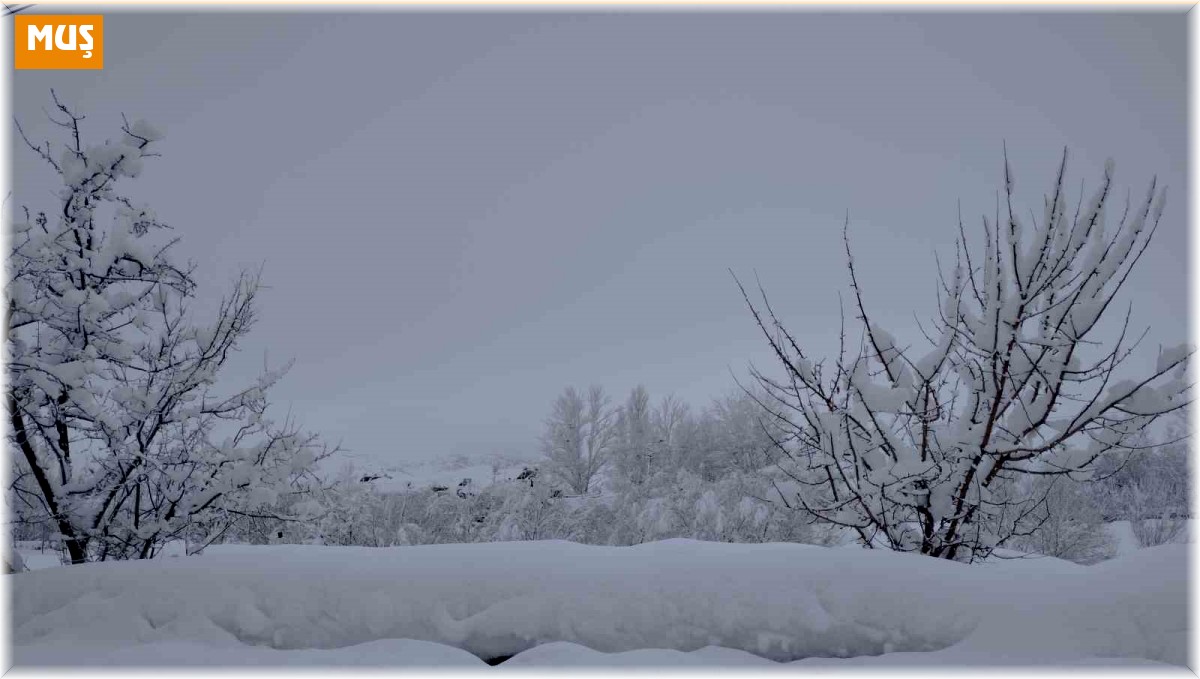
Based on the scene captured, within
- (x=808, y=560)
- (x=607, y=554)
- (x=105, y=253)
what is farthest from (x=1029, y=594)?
(x=105, y=253)

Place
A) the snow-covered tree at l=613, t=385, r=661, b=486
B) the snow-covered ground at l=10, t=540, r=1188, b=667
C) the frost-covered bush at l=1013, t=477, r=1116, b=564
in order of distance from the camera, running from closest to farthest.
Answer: the snow-covered ground at l=10, t=540, r=1188, b=667 → the frost-covered bush at l=1013, t=477, r=1116, b=564 → the snow-covered tree at l=613, t=385, r=661, b=486

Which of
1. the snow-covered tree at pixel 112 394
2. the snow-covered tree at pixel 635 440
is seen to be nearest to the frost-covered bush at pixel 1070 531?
the snow-covered tree at pixel 635 440

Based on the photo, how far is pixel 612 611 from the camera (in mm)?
2564

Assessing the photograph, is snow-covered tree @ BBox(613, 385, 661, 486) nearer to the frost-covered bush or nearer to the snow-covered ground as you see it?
the frost-covered bush

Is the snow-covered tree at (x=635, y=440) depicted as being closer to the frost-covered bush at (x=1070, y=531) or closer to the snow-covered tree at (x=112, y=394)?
the frost-covered bush at (x=1070, y=531)

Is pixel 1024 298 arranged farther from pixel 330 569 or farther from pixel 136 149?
pixel 136 149

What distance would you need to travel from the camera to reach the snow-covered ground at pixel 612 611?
232cm

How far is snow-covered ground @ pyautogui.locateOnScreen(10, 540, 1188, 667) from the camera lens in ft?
7.63

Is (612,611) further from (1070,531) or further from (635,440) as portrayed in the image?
(635,440)

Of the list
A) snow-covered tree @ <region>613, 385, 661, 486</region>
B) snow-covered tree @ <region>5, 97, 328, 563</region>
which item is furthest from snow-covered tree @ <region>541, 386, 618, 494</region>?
snow-covered tree @ <region>5, 97, 328, 563</region>

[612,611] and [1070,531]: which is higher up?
[612,611]

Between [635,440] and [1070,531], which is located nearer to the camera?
[1070,531]

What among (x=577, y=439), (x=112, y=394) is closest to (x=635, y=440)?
(x=577, y=439)

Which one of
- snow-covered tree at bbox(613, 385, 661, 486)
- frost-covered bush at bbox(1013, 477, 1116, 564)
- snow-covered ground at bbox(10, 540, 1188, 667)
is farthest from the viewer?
snow-covered tree at bbox(613, 385, 661, 486)
